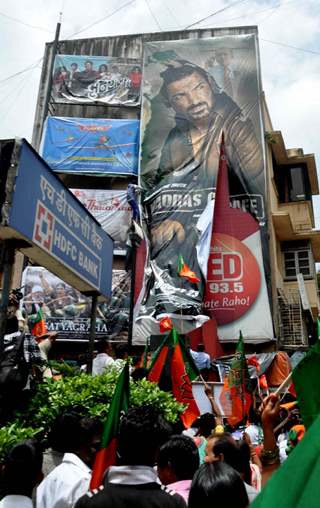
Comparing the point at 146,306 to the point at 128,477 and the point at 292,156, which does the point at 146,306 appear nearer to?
the point at 292,156

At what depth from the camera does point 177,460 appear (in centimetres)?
296

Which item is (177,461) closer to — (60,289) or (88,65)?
(60,289)

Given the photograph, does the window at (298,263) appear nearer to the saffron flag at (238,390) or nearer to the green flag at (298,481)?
the saffron flag at (238,390)

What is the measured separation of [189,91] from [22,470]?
17531 millimetres

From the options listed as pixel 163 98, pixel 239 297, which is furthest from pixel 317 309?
pixel 163 98

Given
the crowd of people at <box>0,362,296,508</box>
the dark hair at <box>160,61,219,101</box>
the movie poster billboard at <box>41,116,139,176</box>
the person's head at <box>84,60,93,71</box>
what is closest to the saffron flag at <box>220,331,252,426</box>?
the crowd of people at <box>0,362,296,508</box>

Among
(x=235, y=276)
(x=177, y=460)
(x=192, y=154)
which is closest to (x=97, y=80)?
(x=192, y=154)

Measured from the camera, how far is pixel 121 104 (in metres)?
19.7

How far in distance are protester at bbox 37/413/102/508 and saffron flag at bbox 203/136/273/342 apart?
12.2m

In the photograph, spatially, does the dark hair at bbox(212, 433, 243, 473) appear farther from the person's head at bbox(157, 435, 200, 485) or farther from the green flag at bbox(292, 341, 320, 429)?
the green flag at bbox(292, 341, 320, 429)

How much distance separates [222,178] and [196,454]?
14.4 m

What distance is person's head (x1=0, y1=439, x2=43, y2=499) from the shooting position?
2.60m

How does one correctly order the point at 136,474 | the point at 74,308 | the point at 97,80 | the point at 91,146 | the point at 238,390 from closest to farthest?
the point at 136,474
the point at 238,390
the point at 74,308
the point at 91,146
the point at 97,80

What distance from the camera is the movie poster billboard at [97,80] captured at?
19.9 metres
